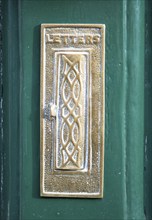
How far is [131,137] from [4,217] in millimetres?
357

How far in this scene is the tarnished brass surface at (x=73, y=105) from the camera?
5.16ft

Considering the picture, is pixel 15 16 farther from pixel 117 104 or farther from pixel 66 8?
pixel 117 104

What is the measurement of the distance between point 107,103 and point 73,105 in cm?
8

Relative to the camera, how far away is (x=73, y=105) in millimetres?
1572

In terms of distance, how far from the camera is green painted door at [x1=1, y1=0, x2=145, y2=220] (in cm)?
158

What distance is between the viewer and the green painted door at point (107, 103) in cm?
158

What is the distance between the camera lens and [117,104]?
1.59 meters

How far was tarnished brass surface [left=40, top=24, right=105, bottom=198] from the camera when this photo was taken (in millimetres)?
1572

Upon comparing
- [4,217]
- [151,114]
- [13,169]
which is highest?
[151,114]

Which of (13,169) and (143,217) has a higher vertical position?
(13,169)

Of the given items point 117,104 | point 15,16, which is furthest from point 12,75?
point 117,104

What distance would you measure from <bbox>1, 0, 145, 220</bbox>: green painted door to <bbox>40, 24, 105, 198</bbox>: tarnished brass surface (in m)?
0.02

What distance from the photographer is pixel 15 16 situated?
5.28 ft

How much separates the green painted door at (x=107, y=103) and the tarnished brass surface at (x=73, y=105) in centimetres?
2
